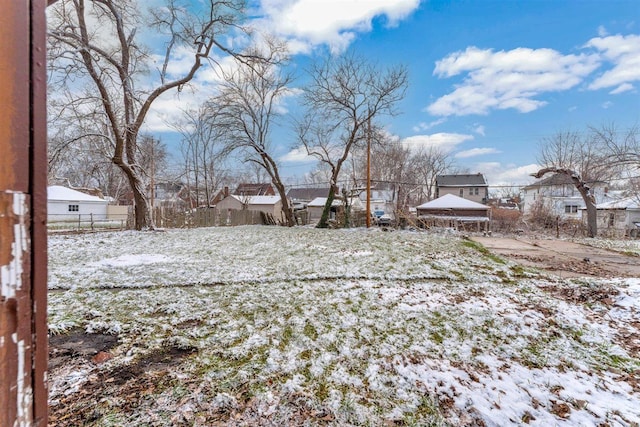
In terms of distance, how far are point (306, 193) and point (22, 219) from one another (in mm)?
43867

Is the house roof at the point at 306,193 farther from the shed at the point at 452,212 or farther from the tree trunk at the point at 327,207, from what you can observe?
the tree trunk at the point at 327,207

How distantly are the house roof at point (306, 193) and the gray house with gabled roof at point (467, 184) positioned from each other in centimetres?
1647

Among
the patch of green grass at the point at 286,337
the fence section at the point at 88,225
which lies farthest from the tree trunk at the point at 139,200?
the patch of green grass at the point at 286,337

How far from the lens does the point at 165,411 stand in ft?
5.78

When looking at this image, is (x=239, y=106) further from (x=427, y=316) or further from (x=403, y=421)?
(x=403, y=421)

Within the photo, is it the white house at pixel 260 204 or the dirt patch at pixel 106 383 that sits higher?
the white house at pixel 260 204

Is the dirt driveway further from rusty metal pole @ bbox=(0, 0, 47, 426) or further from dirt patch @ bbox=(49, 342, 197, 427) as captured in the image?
rusty metal pole @ bbox=(0, 0, 47, 426)

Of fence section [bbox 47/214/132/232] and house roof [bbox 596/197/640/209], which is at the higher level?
house roof [bbox 596/197/640/209]

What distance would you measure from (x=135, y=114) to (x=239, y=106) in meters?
4.86

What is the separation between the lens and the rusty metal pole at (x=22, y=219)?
49 cm

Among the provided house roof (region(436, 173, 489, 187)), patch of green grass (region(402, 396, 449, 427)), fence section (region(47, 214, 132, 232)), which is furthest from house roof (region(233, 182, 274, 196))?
patch of green grass (region(402, 396, 449, 427))

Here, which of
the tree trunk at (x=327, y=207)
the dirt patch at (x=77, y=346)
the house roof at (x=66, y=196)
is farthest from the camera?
the house roof at (x=66, y=196)

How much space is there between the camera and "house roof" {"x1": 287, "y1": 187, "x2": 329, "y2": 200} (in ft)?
139

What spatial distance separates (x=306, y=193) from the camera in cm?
4425
